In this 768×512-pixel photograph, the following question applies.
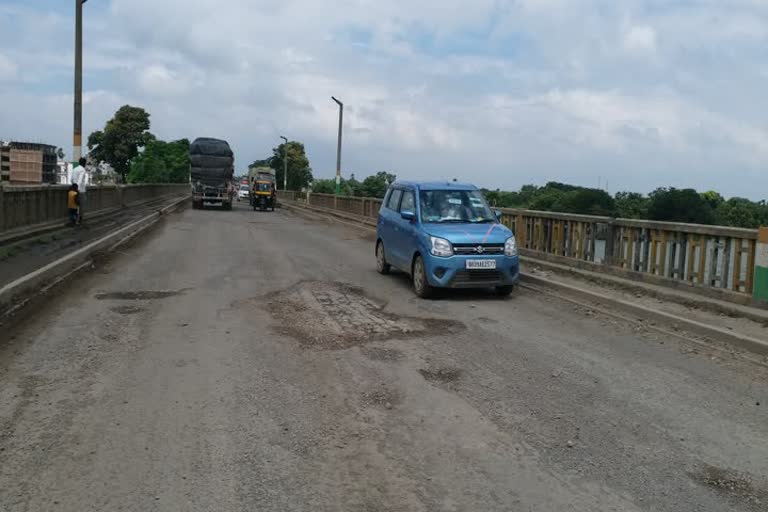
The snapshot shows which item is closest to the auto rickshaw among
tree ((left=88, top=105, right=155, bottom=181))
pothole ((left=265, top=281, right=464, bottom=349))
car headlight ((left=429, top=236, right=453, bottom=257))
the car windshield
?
the car windshield

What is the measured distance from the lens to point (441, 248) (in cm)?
1034

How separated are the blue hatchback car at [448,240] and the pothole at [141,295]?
12.1 ft

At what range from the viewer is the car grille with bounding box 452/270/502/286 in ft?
33.8

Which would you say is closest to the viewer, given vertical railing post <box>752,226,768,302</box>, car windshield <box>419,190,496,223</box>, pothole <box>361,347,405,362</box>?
pothole <box>361,347,405,362</box>

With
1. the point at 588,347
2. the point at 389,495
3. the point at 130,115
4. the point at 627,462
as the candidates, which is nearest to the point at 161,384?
the point at 389,495

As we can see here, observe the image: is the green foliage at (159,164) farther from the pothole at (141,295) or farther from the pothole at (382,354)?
the pothole at (382,354)

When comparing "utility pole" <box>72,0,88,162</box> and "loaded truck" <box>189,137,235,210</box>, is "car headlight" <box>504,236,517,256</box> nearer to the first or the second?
"utility pole" <box>72,0,88,162</box>

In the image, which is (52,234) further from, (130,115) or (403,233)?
(130,115)

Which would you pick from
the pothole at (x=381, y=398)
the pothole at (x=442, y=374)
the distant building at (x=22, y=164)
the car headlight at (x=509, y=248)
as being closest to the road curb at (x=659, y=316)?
the car headlight at (x=509, y=248)

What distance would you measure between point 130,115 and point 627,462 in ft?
316

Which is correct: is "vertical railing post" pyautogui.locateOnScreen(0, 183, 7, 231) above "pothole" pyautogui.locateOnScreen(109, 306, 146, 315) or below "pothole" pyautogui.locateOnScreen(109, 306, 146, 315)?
above

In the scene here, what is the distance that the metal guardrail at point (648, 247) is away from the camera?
364 inches

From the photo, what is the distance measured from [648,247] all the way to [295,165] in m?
116

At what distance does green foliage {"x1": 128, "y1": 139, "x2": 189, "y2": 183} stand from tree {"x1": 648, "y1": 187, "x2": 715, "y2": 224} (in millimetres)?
81385
